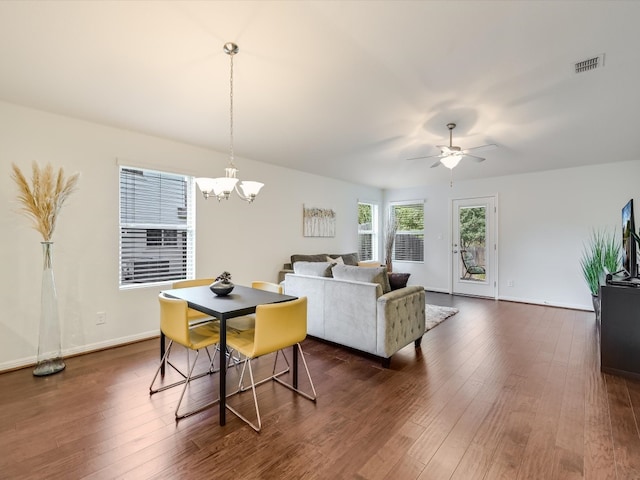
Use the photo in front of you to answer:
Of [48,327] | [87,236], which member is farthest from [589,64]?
[48,327]

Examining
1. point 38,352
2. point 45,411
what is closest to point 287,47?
point 45,411

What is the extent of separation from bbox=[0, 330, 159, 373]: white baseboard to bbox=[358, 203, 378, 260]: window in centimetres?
485

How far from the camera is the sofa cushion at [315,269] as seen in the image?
3719 millimetres

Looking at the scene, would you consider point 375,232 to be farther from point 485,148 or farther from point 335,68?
point 335,68

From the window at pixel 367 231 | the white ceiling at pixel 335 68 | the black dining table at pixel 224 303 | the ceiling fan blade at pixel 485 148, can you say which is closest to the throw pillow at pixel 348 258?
the window at pixel 367 231

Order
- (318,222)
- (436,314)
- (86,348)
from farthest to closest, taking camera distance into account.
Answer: (318,222) < (436,314) < (86,348)

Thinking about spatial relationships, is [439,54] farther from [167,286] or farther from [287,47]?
[167,286]

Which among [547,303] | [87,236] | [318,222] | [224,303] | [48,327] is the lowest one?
[547,303]

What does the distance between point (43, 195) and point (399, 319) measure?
142 inches

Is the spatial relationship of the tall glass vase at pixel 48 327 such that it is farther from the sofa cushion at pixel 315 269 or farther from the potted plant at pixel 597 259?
the potted plant at pixel 597 259

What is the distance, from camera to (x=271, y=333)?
217 cm

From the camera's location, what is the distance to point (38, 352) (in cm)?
295

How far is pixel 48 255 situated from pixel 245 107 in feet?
7.77

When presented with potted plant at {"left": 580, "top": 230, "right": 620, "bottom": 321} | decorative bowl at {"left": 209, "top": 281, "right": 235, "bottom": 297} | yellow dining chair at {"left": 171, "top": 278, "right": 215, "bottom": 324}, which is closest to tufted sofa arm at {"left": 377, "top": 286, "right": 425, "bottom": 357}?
decorative bowl at {"left": 209, "top": 281, "right": 235, "bottom": 297}
